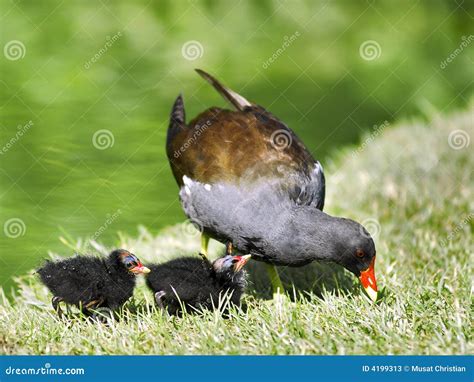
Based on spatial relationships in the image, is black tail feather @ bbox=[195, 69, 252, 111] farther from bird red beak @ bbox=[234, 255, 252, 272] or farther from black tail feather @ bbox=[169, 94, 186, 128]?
bird red beak @ bbox=[234, 255, 252, 272]

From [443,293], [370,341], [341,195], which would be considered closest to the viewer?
[370,341]

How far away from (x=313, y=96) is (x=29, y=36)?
346 cm

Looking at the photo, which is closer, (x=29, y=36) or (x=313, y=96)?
(x=29, y=36)

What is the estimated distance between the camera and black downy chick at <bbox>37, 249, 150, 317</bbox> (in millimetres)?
4328

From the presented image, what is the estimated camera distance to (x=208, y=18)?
10117 millimetres

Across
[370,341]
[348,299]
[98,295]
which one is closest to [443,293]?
[348,299]

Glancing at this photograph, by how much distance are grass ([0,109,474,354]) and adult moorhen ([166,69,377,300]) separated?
29 centimetres

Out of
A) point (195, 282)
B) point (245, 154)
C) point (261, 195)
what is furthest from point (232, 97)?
point (195, 282)

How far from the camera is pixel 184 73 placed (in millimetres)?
9852

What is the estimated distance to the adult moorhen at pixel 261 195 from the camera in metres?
4.36

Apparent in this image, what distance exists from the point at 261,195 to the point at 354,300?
78 cm

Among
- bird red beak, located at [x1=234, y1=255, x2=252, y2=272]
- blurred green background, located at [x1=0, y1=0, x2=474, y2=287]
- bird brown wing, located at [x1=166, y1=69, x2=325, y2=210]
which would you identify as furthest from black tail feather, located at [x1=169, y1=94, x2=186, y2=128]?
blurred green background, located at [x1=0, y1=0, x2=474, y2=287]

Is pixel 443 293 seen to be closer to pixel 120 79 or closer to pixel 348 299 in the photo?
pixel 348 299

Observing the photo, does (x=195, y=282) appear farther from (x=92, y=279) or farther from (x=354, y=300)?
(x=354, y=300)
